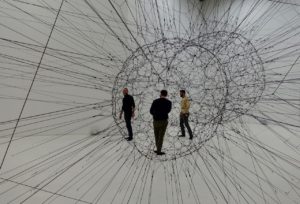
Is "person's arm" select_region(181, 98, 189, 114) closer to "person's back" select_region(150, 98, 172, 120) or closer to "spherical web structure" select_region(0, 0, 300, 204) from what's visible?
"spherical web structure" select_region(0, 0, 300, 204)

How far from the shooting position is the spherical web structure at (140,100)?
2.81 meters

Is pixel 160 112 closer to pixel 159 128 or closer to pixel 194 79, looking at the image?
pixel 159 128

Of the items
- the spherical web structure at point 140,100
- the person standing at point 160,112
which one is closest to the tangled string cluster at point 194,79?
the spherical web structure at point 140,100

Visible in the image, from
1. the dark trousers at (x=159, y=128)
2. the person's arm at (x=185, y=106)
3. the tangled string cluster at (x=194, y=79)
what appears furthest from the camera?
the person's arm at (x=185, y=106)

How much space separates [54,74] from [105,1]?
1177mm

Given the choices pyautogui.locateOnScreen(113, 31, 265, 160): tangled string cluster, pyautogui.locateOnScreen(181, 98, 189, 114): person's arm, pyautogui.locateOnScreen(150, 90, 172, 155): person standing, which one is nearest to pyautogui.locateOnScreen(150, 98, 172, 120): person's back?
pyautogui.locateOnScreen(150, 90, 172, 155): person standing

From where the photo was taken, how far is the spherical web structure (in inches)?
110

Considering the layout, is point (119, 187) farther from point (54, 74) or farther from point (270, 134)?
point (270, 134)

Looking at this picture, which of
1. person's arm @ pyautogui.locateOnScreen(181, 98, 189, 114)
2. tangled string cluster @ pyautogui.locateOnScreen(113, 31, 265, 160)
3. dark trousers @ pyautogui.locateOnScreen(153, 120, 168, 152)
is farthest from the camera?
person's arm @ pyautogui.locateOnScreen(181, 98, 189, 114)

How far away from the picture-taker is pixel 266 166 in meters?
3.37

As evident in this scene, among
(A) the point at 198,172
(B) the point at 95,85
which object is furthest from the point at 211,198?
(B) the point at 95,85

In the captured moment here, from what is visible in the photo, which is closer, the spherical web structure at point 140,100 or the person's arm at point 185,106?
the spherical web structure at point 140,100

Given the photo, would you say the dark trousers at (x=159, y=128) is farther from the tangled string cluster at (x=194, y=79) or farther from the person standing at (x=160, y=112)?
the tangled string cluster at (x=194, y=79)

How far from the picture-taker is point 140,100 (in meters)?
3.38
